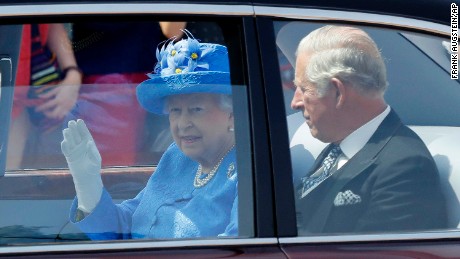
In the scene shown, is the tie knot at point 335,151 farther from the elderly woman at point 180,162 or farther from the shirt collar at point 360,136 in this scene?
the elderly woman at point 180,162

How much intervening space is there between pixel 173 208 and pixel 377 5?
2.45 ft

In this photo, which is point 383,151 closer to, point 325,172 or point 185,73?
point 325,172

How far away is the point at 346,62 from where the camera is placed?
3.00 metres

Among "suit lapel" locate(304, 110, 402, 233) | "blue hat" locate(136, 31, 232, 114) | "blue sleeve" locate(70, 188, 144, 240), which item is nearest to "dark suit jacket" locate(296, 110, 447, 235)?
"suit lapel" locate(304, 110, 402, 233)

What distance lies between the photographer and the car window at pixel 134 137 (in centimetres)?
291

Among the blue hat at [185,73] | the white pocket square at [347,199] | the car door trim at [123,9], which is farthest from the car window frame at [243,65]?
the white pocket square at [347,199]

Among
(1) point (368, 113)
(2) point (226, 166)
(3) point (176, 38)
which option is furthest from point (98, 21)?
(1) point (368, 113)

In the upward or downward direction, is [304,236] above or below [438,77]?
below

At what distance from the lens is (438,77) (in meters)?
3.03

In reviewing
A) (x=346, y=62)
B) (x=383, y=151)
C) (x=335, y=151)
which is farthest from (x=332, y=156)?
(x=346, y=62)

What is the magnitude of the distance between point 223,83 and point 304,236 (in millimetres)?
444

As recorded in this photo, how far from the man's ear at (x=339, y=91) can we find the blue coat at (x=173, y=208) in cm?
31

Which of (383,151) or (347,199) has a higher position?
(383,151)

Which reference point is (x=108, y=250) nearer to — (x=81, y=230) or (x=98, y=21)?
(x=81, y=230)
